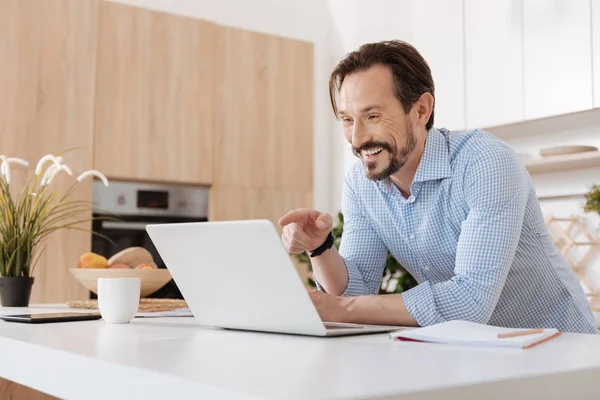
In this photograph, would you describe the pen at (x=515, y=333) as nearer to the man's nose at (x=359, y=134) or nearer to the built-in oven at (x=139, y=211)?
the man's nose at (x=359, y=134)

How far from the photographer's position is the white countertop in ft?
2.15

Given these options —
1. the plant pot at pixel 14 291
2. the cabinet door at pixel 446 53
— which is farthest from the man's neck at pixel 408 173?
the cabinet door at pixel 446 53

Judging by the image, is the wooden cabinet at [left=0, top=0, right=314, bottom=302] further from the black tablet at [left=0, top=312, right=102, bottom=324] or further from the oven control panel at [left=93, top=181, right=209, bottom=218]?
the black tablet at [left=0, top=312, right=102, bottom=324]

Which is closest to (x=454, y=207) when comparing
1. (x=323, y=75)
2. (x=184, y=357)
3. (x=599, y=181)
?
(x=184, y=357)

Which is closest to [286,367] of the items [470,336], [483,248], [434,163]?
[470,336]

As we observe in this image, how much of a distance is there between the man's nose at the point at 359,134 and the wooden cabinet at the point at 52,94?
2.45 m

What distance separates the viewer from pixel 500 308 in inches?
69.3

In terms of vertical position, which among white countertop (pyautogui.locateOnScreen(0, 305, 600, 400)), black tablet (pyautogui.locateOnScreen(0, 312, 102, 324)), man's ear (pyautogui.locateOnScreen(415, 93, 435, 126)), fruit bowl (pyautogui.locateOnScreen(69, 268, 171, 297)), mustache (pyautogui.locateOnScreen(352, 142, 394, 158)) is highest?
man's ear (pyautogui.locateOnScreen(415, 93, 435, 126))

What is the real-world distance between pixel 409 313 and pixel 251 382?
30.6 inches

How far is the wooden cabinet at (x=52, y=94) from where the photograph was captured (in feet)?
12.3

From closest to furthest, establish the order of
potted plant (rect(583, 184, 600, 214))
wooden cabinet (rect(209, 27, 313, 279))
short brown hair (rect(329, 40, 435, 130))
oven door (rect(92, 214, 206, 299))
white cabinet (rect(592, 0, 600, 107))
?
short brown hair (rect(329, 40, 435, 130)) < white cabinet (rect(592, 0, 600, 107)) < potted plant (rect(583, 184, 600, 214)) < oven door (rect(92, 214, 206, 299)) < wooden cabinet (rect(209, 27, 313, 279))

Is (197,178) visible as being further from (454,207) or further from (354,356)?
(354,356)

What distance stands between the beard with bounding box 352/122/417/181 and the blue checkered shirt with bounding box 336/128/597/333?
54 mm

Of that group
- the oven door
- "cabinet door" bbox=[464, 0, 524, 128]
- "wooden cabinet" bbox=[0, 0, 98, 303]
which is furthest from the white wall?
"cabinet door" bbox=[464, 0, 524, 128]
